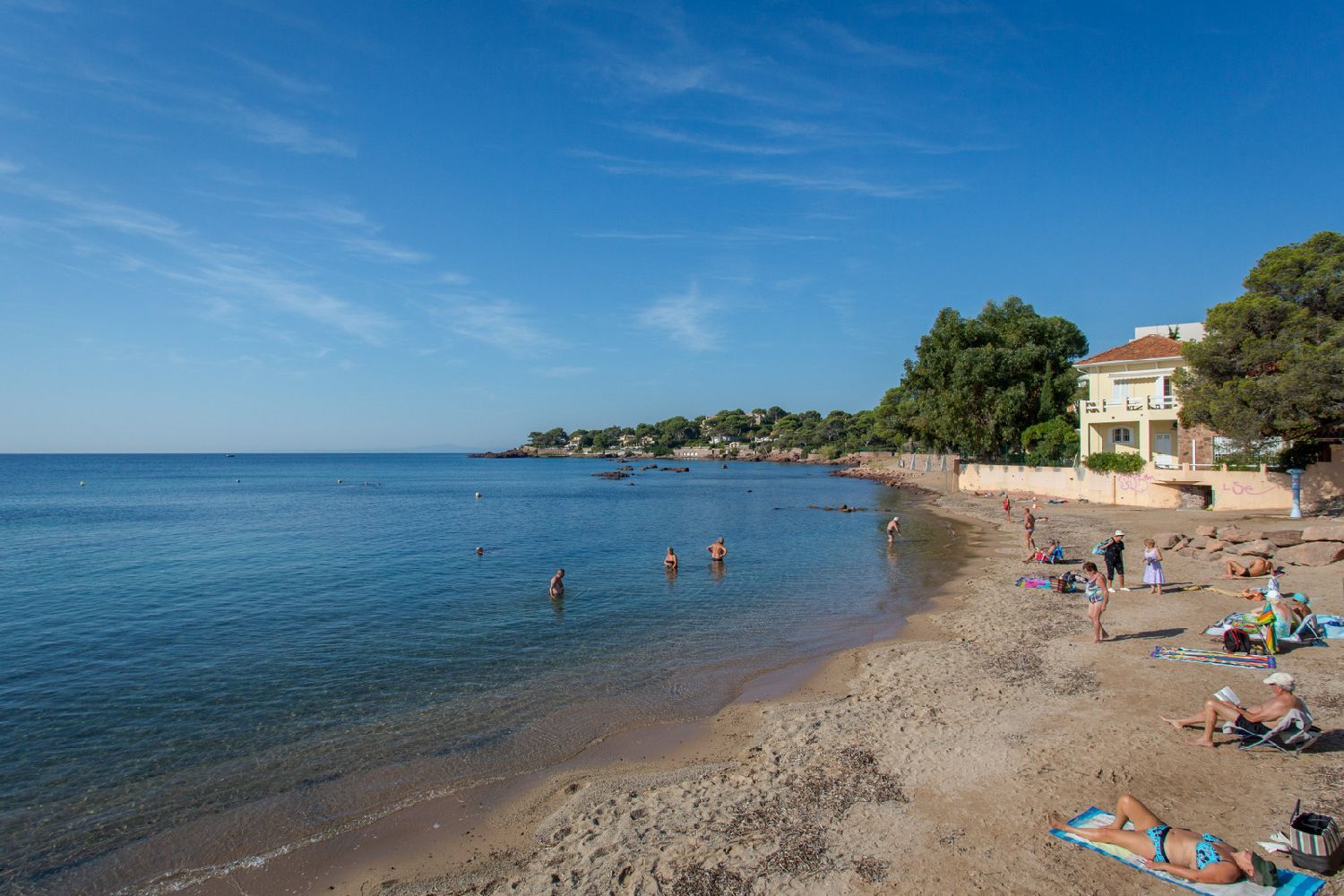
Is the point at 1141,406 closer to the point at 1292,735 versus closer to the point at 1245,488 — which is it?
the point at 1245,488

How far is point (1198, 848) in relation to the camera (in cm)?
616

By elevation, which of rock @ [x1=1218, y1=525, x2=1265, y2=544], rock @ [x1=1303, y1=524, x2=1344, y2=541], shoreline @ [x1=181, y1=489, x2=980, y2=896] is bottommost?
shoreline @ [x1=181, y1=489, x2=980, y2=896]

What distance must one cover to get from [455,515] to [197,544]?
1812 centimetres

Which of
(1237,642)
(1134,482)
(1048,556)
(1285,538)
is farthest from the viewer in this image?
(1134,482)

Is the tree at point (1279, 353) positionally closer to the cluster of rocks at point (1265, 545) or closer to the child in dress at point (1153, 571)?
the cluster of rocks at point (1265, 545)

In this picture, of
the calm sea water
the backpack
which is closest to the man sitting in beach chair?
the calm sea water

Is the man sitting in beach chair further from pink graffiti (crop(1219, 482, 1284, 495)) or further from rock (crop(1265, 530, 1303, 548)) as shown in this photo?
pink graffiti (crop(1219, 482, 1284, 495))

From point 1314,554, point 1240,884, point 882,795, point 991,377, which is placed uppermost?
point 991,377

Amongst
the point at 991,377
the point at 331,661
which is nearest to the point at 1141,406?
the point at 991,377

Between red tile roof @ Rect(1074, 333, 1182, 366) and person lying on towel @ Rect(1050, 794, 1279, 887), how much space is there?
40.3 metres

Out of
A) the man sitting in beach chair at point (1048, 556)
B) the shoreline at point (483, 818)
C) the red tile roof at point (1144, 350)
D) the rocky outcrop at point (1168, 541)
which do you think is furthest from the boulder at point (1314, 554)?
the red tile roof at point (1144, 350)

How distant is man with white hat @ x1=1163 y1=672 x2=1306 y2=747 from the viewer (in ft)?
27.5

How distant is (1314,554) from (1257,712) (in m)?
14.1

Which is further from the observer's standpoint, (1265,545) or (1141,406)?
(1141,406)
